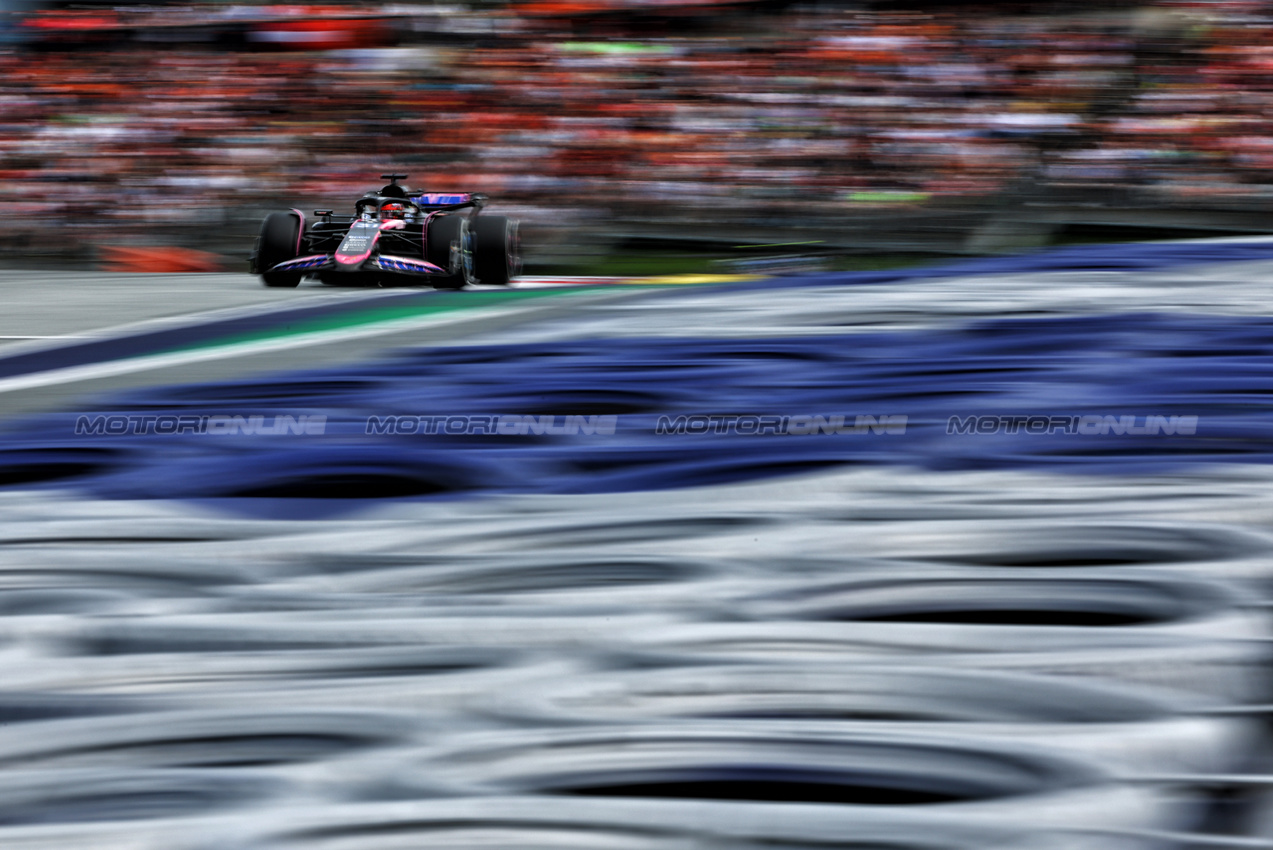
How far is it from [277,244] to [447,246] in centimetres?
90

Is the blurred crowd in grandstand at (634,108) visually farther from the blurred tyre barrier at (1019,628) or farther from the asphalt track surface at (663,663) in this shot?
the blurred tyre barrier at (1019,628)

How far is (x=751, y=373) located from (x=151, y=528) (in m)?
1.86

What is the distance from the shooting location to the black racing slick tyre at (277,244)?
6.66 m

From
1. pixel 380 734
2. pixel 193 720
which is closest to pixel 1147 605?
pixel 380 734

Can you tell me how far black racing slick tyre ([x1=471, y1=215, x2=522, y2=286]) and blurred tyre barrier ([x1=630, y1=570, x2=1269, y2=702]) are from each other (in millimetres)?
4882

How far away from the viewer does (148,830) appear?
4.01 ft

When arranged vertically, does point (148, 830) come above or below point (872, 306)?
below

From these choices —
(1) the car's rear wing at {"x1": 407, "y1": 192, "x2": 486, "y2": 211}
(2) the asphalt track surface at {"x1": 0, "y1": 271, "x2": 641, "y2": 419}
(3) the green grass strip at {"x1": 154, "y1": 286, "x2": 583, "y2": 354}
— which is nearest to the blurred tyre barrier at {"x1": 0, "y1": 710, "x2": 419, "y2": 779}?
(2) the asphalt track surface at {"x1": 0, "y1": 271, "x2": 641, "y2": 419}

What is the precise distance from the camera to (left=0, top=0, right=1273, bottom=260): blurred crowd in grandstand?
9.01 m

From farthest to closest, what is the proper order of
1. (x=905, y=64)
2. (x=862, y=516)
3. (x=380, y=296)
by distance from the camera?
(x=905, y=64) < (x=380, y=296) < (x=862, y=516)

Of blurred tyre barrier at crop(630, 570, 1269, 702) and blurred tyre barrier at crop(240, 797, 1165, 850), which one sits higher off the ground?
blurred tyre barrier at crop(630, 570, 1269, 702)

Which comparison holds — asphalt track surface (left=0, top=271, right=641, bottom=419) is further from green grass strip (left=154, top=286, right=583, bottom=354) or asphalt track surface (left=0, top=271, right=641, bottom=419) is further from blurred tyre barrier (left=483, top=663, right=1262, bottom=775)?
blurred tyre barrier (left=483, top=663, right=1262, bottom=775)

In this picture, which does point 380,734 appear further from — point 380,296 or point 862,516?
point 380,296

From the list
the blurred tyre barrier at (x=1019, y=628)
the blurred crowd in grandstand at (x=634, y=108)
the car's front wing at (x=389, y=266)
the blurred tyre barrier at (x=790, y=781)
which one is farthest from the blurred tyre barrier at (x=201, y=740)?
the blurred crowd in grandstand at (x=634, y=108)
